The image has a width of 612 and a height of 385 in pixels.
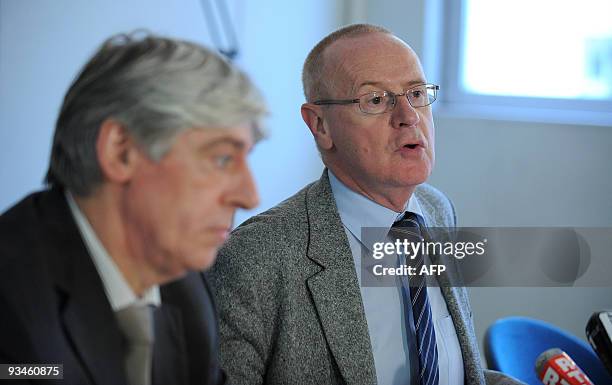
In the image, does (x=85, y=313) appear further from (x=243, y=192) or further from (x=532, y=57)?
(x=532, y=57)

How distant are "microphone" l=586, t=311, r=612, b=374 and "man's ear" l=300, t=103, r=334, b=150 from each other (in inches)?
22.4

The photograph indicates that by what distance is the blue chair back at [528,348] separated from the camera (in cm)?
183

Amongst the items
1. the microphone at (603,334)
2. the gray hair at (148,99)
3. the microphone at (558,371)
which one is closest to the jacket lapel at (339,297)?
the microphone at (558,371)

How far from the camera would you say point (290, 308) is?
1183 millimetres

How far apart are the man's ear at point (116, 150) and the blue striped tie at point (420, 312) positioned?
0.68m

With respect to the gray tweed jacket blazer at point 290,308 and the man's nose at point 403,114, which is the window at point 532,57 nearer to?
the man's nose at point 403,114

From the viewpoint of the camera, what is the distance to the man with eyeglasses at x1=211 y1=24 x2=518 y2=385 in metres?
1.18

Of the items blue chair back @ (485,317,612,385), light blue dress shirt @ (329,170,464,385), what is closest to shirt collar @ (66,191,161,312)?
light blue dress shirt @ (329,170,464,385)

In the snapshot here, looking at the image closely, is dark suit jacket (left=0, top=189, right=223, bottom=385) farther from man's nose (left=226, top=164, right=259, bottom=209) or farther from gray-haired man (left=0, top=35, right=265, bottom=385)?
man's nose (left=226, top=164, right=259, bottom=209)

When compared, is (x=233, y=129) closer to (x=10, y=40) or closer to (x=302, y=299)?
(x=302, y=299)

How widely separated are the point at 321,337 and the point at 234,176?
575 mm

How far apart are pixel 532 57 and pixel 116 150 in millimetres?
2582

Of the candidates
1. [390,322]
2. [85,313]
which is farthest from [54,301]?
[390,322]

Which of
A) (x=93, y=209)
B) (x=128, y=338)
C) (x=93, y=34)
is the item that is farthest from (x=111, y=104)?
(x=93, y=34)
